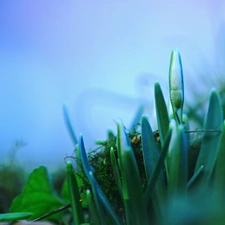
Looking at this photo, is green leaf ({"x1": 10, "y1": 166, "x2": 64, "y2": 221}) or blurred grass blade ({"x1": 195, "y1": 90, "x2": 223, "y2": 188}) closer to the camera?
blurred grass blade ({"x1": 195, "y1": 90, "x2": 223, "y2": 188})

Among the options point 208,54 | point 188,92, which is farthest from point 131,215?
point 208,54

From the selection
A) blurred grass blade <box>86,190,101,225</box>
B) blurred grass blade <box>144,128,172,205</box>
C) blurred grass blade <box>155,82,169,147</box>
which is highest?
blurred grass blade <box>155,82,169,147</box>

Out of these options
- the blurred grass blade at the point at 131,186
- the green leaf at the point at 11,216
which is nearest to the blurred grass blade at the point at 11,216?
the green leaf at the point at 11,216

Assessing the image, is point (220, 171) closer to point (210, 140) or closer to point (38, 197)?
point (210, 140)

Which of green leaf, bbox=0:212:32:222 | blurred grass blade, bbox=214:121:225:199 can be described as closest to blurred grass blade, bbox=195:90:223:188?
blurred grass blade, bbox=214:121:225:199

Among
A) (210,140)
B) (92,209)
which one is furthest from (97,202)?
(210,140)

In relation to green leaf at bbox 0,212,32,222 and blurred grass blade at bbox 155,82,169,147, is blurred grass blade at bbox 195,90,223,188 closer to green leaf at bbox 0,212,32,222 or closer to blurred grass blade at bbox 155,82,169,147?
blurred grass blade at bbox 155,82,169,147

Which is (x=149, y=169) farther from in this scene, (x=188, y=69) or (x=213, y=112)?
(x=188, y=69)
